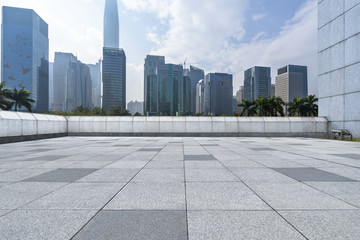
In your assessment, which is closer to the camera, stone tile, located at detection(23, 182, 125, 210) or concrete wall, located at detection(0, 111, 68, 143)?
stone tile, located at detection(23, 182, 125, 210)

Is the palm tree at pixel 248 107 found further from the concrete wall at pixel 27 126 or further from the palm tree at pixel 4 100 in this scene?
the palm tree at pixel 4 100

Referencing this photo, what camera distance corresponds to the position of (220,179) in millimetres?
5234

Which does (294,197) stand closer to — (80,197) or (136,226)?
(136,226)

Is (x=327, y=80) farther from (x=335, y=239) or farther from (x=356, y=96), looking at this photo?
(x=335, y=239)

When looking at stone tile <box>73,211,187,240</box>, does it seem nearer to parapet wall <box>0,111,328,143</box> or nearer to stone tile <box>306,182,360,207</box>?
stone tile <box>306,182,360,207</box>

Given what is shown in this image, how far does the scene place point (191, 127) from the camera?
22047mm

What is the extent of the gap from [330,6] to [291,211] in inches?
1110

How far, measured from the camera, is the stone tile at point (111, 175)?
17.1ft

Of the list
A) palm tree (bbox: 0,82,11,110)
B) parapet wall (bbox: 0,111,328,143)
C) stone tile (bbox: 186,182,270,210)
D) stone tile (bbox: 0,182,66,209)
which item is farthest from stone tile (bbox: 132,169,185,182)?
palm tree (bbox: 0,82,11,110)

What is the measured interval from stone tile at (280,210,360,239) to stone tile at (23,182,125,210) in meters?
3.63

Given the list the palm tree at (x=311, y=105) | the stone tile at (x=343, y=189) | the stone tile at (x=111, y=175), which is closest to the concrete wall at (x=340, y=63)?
the stone tile at (x=343, y=189)

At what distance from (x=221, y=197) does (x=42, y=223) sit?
3.40 meters

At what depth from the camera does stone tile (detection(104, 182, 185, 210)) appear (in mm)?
3543

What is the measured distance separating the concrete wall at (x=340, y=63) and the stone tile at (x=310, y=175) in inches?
716
